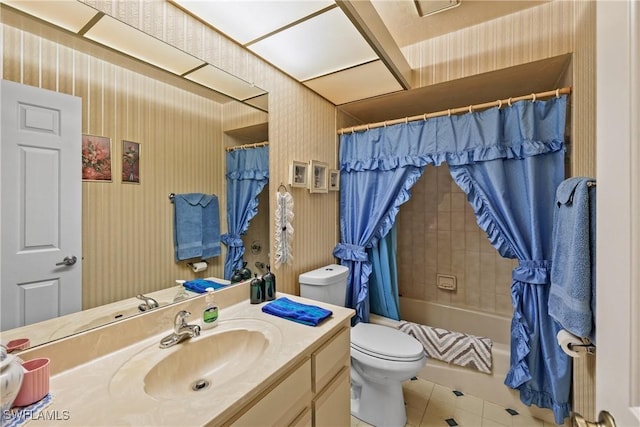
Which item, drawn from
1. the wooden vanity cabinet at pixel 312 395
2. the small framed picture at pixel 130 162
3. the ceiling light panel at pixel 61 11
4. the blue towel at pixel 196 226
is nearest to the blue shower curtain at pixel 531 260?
the wooden vanity cabinet at pixel 312 395

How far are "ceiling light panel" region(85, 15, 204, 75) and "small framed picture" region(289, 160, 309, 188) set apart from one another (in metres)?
0.76

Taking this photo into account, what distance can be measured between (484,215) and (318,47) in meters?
1.51

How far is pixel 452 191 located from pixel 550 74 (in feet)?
3.90

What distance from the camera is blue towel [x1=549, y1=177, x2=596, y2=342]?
A: 1007 millimetres

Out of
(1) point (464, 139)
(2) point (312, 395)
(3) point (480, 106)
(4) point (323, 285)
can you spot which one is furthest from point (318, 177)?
(2) point (312, 395)

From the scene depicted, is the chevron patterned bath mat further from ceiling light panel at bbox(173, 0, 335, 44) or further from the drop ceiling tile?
ceiling light panel at bbox(173, 0, 335, 44)

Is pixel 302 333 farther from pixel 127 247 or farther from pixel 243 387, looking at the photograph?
pixel 127 247

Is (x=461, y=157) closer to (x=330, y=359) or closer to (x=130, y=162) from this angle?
(x=330, y=359)

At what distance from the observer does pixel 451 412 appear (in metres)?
1.75

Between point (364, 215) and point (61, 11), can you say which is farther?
point (364, 215)

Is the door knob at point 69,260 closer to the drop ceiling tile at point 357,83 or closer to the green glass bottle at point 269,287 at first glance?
the green glass bottle at point 269,287

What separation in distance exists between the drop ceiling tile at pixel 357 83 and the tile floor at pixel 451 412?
2227mm

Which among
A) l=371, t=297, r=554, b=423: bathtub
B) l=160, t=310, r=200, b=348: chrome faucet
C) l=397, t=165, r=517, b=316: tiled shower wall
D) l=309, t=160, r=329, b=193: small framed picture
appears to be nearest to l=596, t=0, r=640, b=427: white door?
l=160, t=310, r=200, b=348: chrome faucet

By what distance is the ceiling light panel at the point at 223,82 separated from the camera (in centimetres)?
124
